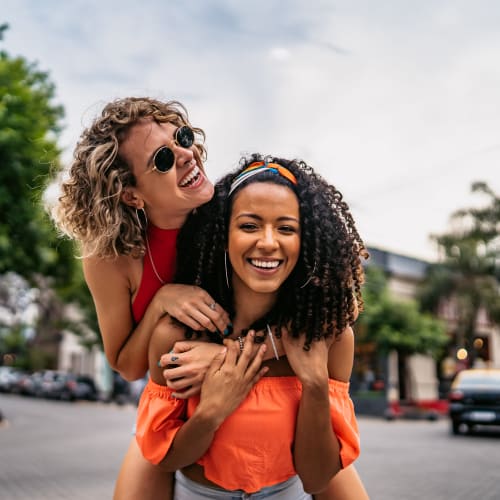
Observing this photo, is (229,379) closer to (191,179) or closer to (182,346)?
(182,346)

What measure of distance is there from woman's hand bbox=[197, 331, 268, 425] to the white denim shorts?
371 mm

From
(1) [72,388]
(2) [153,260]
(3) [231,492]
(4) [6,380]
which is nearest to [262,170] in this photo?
(2) [153,260]

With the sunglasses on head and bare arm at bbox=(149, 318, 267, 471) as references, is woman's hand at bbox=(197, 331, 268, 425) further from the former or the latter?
the sunglasses on head

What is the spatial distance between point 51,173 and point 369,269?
2250 centimetres

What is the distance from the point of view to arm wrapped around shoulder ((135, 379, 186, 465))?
213 cm

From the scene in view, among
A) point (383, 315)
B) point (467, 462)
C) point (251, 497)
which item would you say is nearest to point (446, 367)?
point (383, 315)

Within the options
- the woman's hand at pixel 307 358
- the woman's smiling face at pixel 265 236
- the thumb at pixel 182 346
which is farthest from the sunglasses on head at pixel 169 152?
the woman's hand at pixel 307 358

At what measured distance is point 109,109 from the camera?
2.34 metres

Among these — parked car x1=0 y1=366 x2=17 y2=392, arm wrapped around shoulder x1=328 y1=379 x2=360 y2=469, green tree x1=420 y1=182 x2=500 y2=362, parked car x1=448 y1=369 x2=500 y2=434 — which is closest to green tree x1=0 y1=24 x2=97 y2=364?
arm wrapped around shoulder x1=328 y1=379 x2=360 y2=469

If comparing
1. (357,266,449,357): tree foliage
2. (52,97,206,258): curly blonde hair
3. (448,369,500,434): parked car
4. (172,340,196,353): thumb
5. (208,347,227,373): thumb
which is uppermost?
(357,266,449,357): tree foliage

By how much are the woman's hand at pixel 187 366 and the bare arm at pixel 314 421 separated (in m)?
0.29

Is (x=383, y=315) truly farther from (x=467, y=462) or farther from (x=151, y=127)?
(x=151, y=127)

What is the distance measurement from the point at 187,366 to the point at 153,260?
0.50 m

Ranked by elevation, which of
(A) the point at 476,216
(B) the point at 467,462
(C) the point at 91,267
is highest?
(A) the point at 476,216
